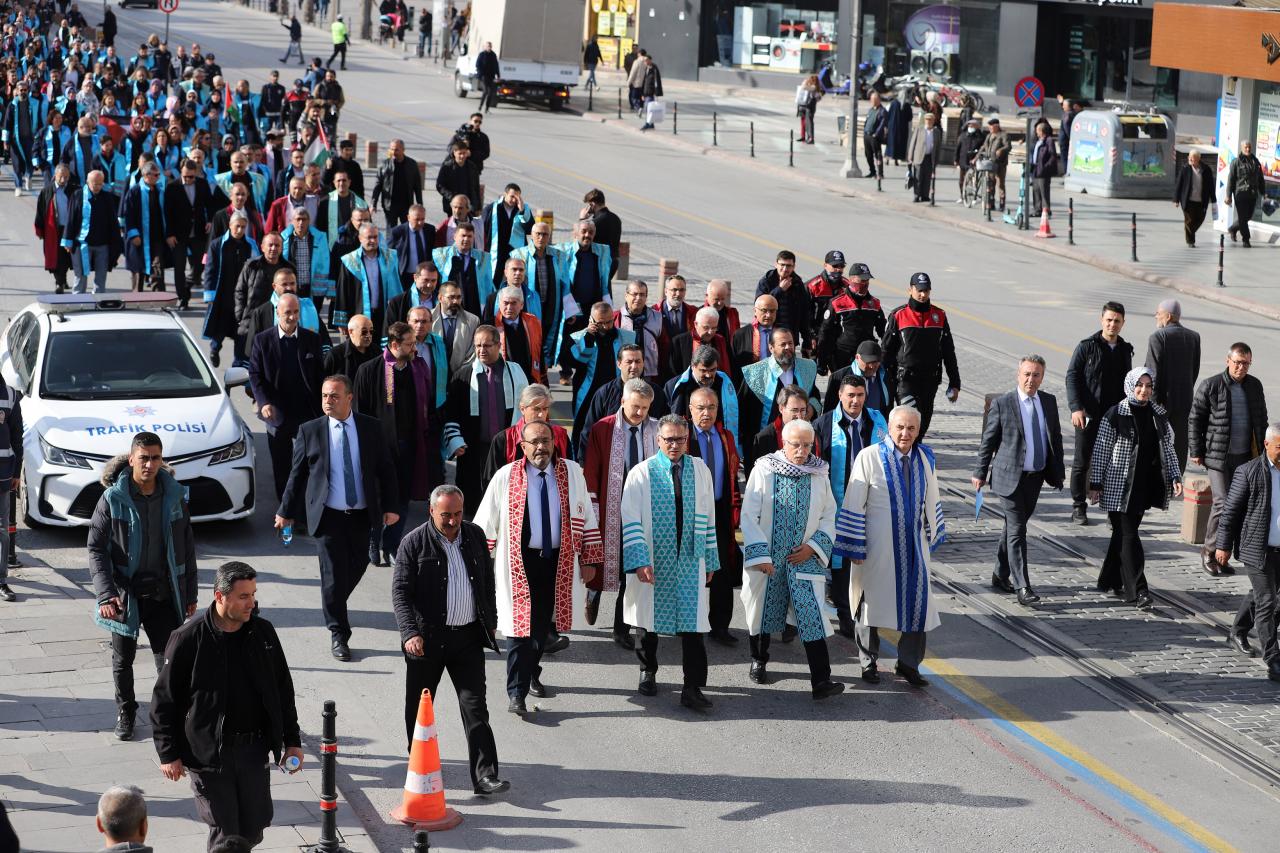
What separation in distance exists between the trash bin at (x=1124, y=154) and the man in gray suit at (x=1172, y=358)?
2046 centimetres

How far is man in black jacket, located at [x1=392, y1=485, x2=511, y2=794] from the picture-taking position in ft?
31.2

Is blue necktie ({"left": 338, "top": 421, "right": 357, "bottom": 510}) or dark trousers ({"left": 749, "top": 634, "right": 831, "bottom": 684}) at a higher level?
blue necktie ({"left": 338, "top": 421, "right": 357, "bottom": 510})

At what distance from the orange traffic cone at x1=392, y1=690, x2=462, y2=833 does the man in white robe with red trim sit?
1321mm

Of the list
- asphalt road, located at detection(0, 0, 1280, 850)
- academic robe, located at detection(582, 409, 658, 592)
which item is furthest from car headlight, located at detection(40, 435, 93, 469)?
academic robe, located at detection(582, 409, 658, 592)

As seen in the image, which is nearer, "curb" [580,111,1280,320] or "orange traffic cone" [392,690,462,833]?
"orange traffic cone" [392,690,462,833]

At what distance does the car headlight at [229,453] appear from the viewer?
13.7 m

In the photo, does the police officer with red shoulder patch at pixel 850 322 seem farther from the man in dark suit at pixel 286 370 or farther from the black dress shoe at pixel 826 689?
the black dress shoe at pixel 826 689

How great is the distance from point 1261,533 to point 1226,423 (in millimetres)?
2367

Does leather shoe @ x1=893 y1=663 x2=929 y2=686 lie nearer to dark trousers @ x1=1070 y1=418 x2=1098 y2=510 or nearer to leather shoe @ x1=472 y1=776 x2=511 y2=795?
leather shoe @ x1=472 y1=776 x2=511 y2=795

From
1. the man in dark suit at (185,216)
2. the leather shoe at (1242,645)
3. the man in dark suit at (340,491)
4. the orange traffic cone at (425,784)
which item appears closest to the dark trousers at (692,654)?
the man in dark suit at (340,491)

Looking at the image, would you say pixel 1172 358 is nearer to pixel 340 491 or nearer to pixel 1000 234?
pixel 340 491

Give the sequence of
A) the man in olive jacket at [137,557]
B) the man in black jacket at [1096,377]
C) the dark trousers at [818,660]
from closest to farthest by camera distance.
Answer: the man in olive jacket at [137,557], the dark trousers at [818,660], the man in black jacket at [1096,377]

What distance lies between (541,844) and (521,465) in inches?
91.8

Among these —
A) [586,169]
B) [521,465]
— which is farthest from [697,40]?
[521,465]
